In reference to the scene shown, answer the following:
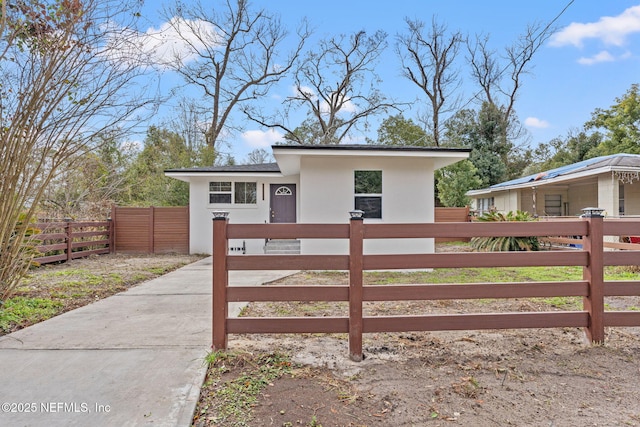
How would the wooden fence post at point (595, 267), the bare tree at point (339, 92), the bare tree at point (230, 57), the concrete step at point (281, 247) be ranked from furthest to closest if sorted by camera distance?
the bare tree at point (339, 92) < the bare tree at point (230, 57) < the concrete step at point (281, 247) < the wooden fence post at point (595, 267)

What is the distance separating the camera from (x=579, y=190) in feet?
50.6

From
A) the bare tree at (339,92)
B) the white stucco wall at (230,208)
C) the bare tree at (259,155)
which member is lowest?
the white stucco wall at (230,208)

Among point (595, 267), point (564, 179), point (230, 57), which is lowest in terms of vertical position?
point (595, 267)

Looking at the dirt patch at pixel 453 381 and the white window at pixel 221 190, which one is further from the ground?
the white window at pixel 221 190

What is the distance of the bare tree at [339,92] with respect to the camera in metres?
24.2

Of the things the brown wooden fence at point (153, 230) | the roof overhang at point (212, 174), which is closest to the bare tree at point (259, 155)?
the brown wooden fence at point (153, 230)

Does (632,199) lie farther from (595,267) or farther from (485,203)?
(595,267)

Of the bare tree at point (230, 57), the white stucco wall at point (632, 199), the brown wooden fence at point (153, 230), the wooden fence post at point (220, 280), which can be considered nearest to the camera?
the wooden fence post at point (220, 280)

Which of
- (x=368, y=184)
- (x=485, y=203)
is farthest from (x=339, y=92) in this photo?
(x=368, y=184)

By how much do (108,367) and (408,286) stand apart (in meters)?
2.59

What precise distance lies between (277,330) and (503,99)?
27907mm

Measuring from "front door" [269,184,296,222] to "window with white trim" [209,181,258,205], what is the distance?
0.64 metres

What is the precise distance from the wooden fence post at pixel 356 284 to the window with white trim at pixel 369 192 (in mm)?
5340

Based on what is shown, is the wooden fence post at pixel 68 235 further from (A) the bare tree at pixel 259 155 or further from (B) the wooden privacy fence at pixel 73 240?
(A) the bare tree at pixel 259 155
